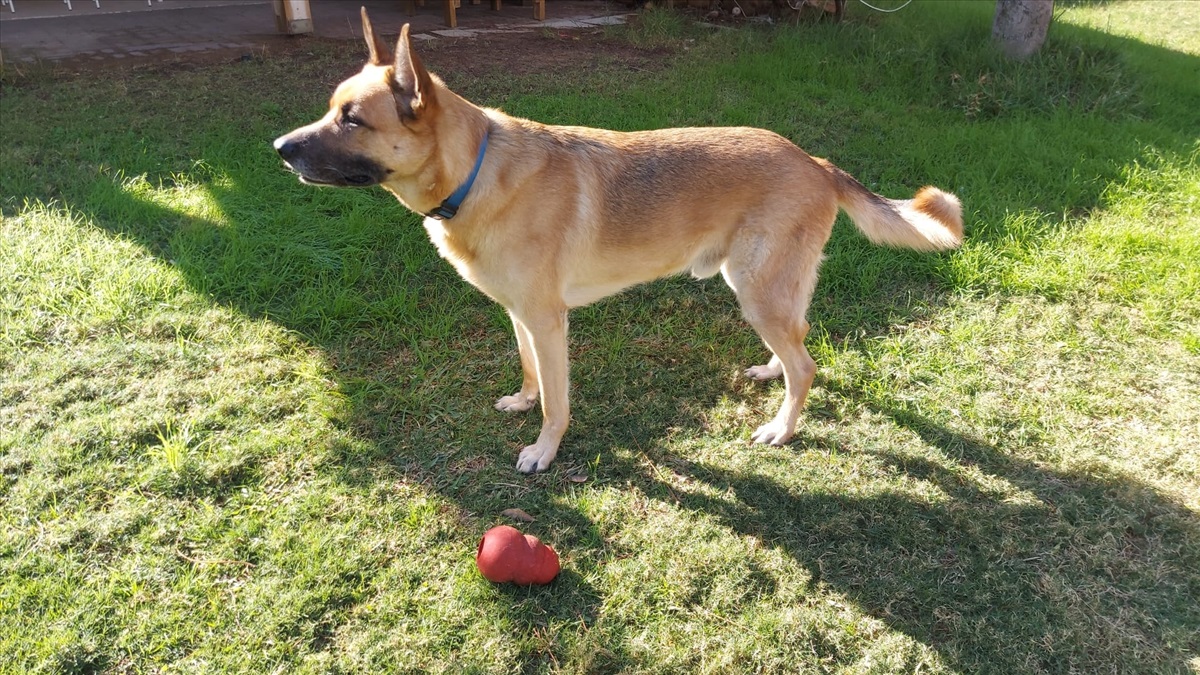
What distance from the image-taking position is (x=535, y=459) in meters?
3.08

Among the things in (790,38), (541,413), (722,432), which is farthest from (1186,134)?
(541,413)

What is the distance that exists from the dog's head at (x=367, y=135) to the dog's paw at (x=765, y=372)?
206cm

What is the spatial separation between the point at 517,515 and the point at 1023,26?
24.1 feet

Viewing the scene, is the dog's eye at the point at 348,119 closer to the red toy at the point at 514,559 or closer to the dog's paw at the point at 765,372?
the red toy at the point at 514,559

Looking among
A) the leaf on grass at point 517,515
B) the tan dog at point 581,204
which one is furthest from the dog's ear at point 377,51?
the leaf on grass at point 517,515

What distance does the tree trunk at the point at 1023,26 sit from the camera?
7.05m

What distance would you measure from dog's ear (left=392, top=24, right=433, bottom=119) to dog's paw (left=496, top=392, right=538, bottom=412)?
57.9 inches

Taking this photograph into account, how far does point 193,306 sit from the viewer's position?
3.93 meters

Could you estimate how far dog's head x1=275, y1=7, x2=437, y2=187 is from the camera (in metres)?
2.48

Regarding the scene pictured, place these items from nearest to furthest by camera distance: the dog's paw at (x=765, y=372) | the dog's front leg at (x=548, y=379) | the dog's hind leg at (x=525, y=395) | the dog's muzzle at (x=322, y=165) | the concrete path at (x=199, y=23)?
the dog's muzzle at (x=322, y=165) < the dog's front leg at (x=548, y=379) < the dog's hind leg at (x=525, y=395) < the dog's paw at (x=765, y=372) < the concrete path at (x=199, y=23)

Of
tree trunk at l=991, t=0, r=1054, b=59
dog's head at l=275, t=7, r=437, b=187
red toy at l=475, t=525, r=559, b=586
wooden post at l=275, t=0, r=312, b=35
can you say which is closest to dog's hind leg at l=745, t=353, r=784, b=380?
red toy at l=475, t=525, r=559, b=586

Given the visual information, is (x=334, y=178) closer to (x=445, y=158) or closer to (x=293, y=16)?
(x=445, y=158)

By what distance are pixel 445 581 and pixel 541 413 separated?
105 centimetres

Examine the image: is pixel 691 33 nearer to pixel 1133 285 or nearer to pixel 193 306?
pixel 1133 285
